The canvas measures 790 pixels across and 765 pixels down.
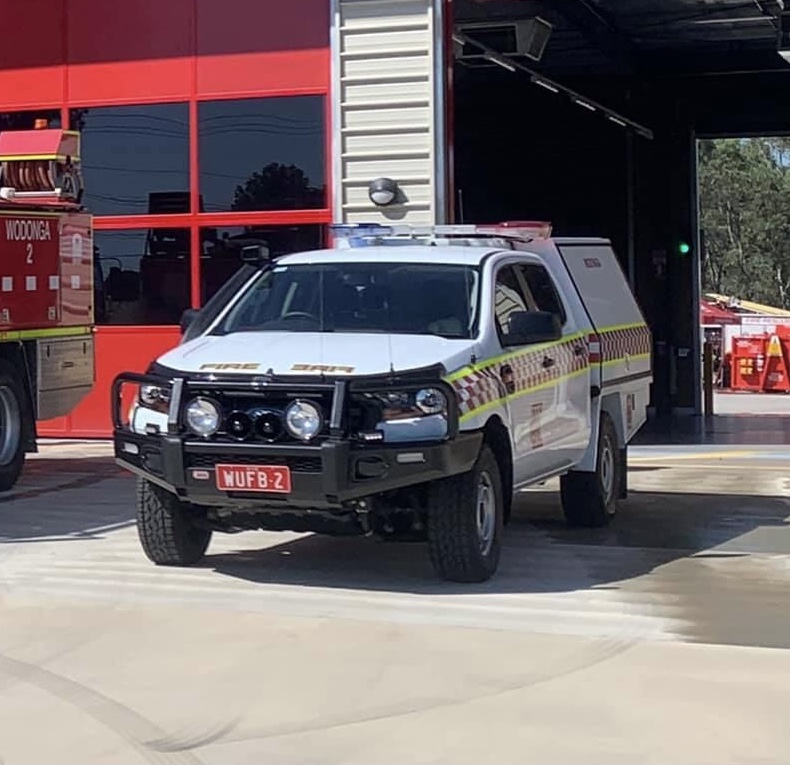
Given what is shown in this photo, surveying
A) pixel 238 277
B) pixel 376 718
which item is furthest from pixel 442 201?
pixel 376 718

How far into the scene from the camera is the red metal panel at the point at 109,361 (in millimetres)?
16594

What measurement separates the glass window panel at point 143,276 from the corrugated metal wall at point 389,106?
2.05 m

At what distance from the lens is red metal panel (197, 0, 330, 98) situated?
16.0m

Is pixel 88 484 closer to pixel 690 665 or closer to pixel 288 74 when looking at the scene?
pixel 288 74

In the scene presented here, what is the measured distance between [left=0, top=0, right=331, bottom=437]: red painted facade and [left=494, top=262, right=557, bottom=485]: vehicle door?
686 centimetres

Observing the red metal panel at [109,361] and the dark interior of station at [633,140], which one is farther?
the dark interior of station at [633,140]

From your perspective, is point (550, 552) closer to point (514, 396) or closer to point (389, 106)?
point (514, 396)

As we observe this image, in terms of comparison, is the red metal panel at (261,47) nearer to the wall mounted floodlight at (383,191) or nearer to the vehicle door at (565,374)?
the wall mounted floodlight at (383,191)

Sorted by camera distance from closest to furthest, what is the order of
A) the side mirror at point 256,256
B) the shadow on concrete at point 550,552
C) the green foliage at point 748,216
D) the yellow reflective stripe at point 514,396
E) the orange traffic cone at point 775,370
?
1. the yellow reflective stripe at point 514,396
2. the shadow on concrete at point 550,552
3. the side mirror at point 256,256
4. the orange traffic cone at point 775,370
5. the green foliage at point 748,216

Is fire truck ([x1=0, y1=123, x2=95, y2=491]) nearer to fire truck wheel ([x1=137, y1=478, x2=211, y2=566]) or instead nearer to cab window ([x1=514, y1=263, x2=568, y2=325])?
fire truck wheel ([x1=137, y1=478, x2=211, y2=566])

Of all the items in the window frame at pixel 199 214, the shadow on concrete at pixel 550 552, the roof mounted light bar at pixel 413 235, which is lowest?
the shadow on concrete at pixel 550 552

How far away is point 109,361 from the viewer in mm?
16734

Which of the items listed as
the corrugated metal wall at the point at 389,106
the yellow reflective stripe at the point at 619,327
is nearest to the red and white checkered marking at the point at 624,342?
the yellow reflective stripe at the point at 619,327

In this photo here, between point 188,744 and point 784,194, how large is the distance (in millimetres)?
61400
